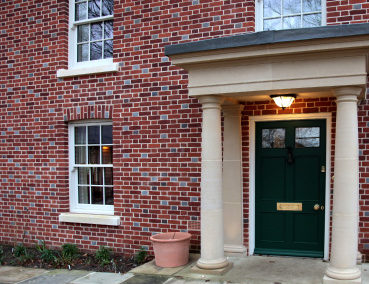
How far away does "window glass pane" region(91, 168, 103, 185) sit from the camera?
8281 millimetres

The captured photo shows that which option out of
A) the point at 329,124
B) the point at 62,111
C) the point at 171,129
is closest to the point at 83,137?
the point at 62,111

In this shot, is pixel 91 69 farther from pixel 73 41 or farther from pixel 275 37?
pixel 275 37

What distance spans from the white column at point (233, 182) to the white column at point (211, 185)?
92cm

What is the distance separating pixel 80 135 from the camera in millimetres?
8484

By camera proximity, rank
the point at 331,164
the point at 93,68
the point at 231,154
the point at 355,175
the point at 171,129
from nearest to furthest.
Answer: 1. the point at 355,175
2. the point at 331,164
3. the point at 231,154
4. the point at 171,129
5. the point at 93,68

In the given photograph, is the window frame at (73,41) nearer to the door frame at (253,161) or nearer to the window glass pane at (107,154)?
the window glass pane at (107,154)

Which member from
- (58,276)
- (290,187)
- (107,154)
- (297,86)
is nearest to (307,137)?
(290,187)

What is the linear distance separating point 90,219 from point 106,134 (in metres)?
1.69

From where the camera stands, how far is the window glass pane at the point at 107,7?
829 cm

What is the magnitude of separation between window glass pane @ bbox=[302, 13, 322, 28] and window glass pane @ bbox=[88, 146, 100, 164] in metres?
4.55

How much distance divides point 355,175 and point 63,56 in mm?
6036

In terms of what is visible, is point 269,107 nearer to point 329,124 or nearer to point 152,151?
point 329,124

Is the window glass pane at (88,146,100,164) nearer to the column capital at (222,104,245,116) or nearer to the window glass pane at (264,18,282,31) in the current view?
the column capital at (222,104,245,116)

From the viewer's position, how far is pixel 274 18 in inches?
278
